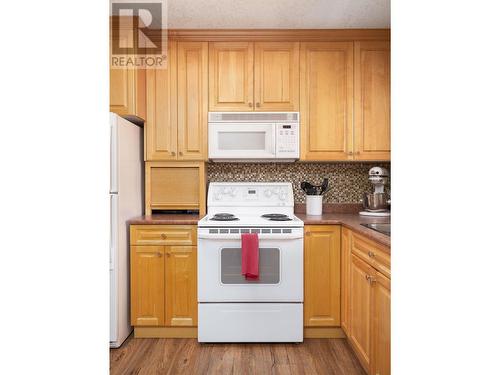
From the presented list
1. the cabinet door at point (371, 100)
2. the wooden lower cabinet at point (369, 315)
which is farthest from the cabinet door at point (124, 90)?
the wooden lower cabinet at point (369, 315)

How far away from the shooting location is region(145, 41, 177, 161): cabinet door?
2.75m

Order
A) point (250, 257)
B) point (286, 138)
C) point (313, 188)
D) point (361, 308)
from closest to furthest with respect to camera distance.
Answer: point (361, 308)
point (250, 257)
point (286, 138)
point (313, 188)

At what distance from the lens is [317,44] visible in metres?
2.76

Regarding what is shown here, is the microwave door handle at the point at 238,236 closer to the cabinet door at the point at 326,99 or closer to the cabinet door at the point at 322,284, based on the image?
the cabinet door at the point at 322,284

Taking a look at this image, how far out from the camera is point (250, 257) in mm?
2287

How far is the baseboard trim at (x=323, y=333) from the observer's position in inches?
97.3

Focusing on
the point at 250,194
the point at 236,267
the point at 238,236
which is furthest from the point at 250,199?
the point at 236,267

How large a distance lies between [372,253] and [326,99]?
147 cm

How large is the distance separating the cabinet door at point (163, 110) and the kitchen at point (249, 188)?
1 cm

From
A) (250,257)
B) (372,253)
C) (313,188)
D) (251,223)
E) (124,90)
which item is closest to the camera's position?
(372,253)

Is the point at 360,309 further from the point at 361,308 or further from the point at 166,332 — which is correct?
the point at 166,332
